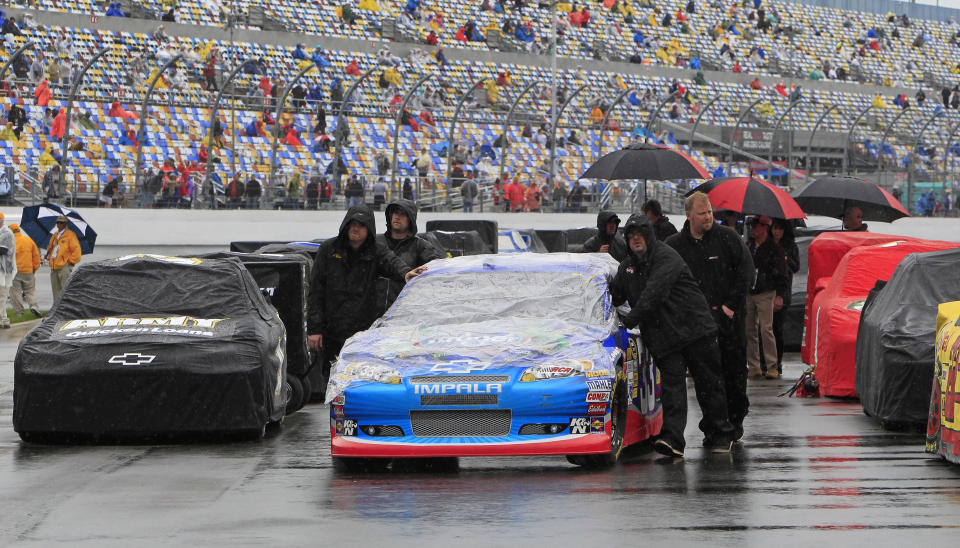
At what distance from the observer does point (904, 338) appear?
34.2ft

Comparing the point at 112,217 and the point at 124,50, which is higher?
the point at 124,50

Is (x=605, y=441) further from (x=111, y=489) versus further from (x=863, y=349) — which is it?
(x=863, y=349)

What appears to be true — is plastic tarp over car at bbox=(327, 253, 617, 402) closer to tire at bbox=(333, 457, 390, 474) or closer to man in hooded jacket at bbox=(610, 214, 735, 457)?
man in hooded jacket at bbox=(610, 214, 735, 457)

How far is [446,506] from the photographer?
7.31 m

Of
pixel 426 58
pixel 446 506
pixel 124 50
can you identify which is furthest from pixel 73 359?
pixel 426 58

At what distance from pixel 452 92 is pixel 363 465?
123ft

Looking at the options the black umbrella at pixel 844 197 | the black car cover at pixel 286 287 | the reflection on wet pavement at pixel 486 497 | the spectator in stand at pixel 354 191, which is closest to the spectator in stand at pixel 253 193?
the spectator in stand at pixel 354 191

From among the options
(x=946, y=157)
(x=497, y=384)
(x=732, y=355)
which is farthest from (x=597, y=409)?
(x=946, y=157)

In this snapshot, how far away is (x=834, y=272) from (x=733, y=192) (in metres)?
1.59

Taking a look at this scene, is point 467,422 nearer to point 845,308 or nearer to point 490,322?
point 490,322

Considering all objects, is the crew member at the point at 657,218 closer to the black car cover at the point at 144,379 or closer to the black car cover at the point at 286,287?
the black car cover at the point at 286,287

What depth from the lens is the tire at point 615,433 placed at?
857cm

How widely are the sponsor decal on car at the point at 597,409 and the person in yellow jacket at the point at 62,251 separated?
1727 cm

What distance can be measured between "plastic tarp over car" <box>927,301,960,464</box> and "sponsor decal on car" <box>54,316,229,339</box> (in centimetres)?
462
